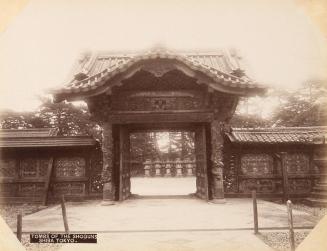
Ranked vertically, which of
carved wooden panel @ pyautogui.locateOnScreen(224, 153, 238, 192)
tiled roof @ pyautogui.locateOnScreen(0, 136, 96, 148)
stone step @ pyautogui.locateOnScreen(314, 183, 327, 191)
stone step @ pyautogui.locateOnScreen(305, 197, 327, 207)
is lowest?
stone step @ pyautogui.locateOnScreen(305, 197, 327, 207)

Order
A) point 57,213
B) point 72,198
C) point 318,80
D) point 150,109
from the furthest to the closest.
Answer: point 72,198, point 150,109, point 57,213, point 318,80

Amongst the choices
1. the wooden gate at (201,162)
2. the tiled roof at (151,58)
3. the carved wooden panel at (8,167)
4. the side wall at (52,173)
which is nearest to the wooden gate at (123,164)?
the side wall at (52,173)

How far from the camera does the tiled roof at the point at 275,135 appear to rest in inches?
438

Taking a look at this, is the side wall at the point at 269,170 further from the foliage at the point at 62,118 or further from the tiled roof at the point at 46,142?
the foliage at the point at 62,118

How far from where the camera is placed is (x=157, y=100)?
990 cm

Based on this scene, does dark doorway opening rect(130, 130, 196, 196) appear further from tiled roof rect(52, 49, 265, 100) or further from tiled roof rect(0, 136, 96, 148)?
tiled roof rect(52, 49, 265, 100)

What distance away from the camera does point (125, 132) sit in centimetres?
1068

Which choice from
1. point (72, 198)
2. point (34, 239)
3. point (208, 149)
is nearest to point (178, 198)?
point (208, 149)

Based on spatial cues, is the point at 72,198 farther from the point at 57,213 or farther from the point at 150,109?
the point at 150,109

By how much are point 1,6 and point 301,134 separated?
9.11 meters

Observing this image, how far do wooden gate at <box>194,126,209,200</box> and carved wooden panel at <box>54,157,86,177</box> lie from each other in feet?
11.8

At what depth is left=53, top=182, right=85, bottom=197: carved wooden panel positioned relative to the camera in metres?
11.3

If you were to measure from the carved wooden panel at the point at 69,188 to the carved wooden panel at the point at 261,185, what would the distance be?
4906 mm
